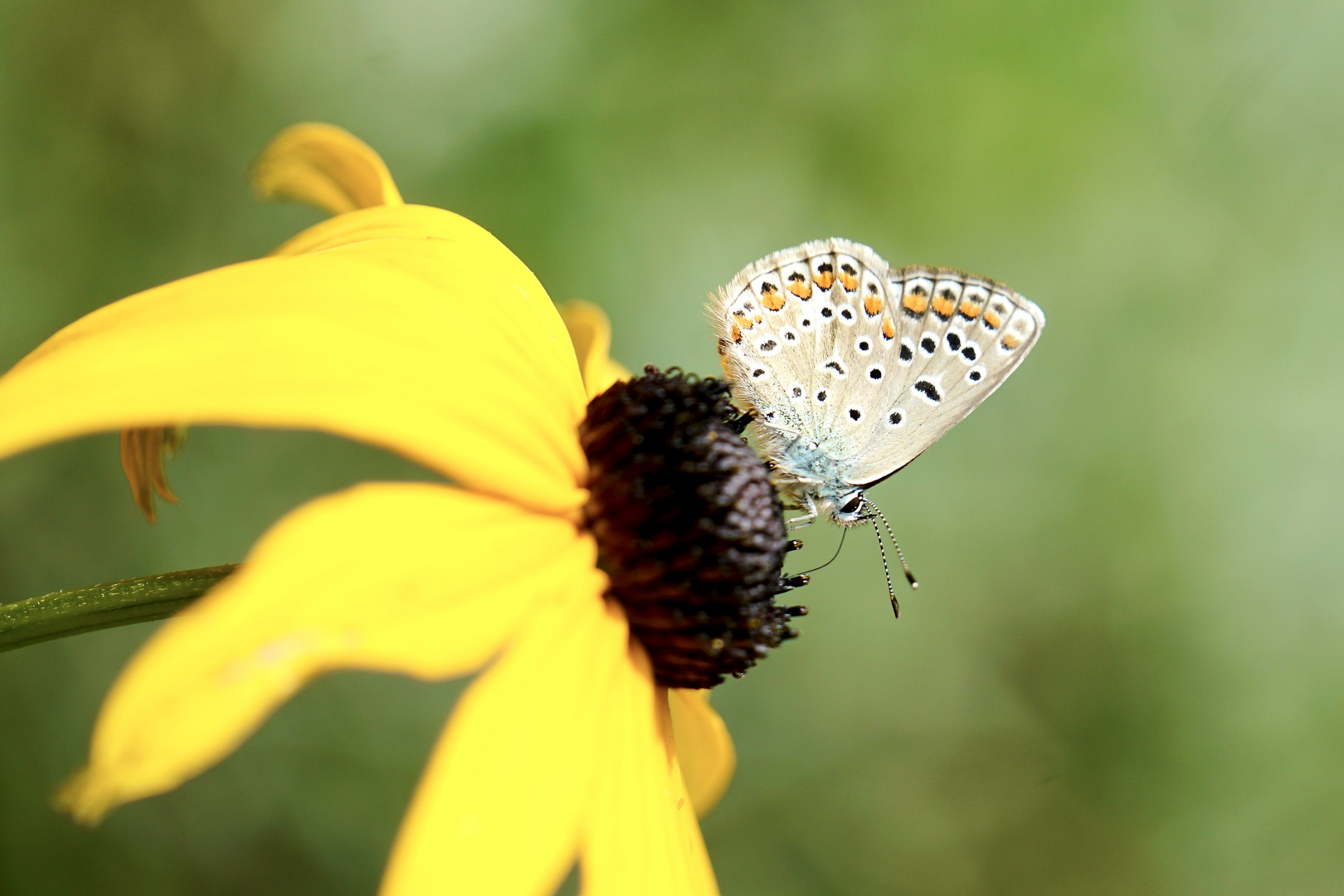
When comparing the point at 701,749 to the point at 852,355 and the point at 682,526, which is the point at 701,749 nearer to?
the point at 682,526

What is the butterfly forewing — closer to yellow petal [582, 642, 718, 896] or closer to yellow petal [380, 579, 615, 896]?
yellow petal [582, 642, 718, 896]

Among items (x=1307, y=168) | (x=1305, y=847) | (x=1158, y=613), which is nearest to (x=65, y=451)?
(x=1158, y=613)

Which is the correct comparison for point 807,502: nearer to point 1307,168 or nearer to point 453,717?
point 453,717

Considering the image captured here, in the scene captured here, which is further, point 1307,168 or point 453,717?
point 1307,168

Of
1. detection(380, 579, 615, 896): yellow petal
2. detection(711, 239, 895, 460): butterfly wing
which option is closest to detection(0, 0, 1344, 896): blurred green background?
detection(711, 239, 895, 460): butterfly wing

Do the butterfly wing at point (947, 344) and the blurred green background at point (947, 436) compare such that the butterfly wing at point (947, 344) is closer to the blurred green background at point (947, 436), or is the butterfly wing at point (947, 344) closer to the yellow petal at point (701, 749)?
the yellow petal at point (701, 749)

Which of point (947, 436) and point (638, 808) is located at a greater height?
point (947, 436)

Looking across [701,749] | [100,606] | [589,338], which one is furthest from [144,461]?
[701,749]
